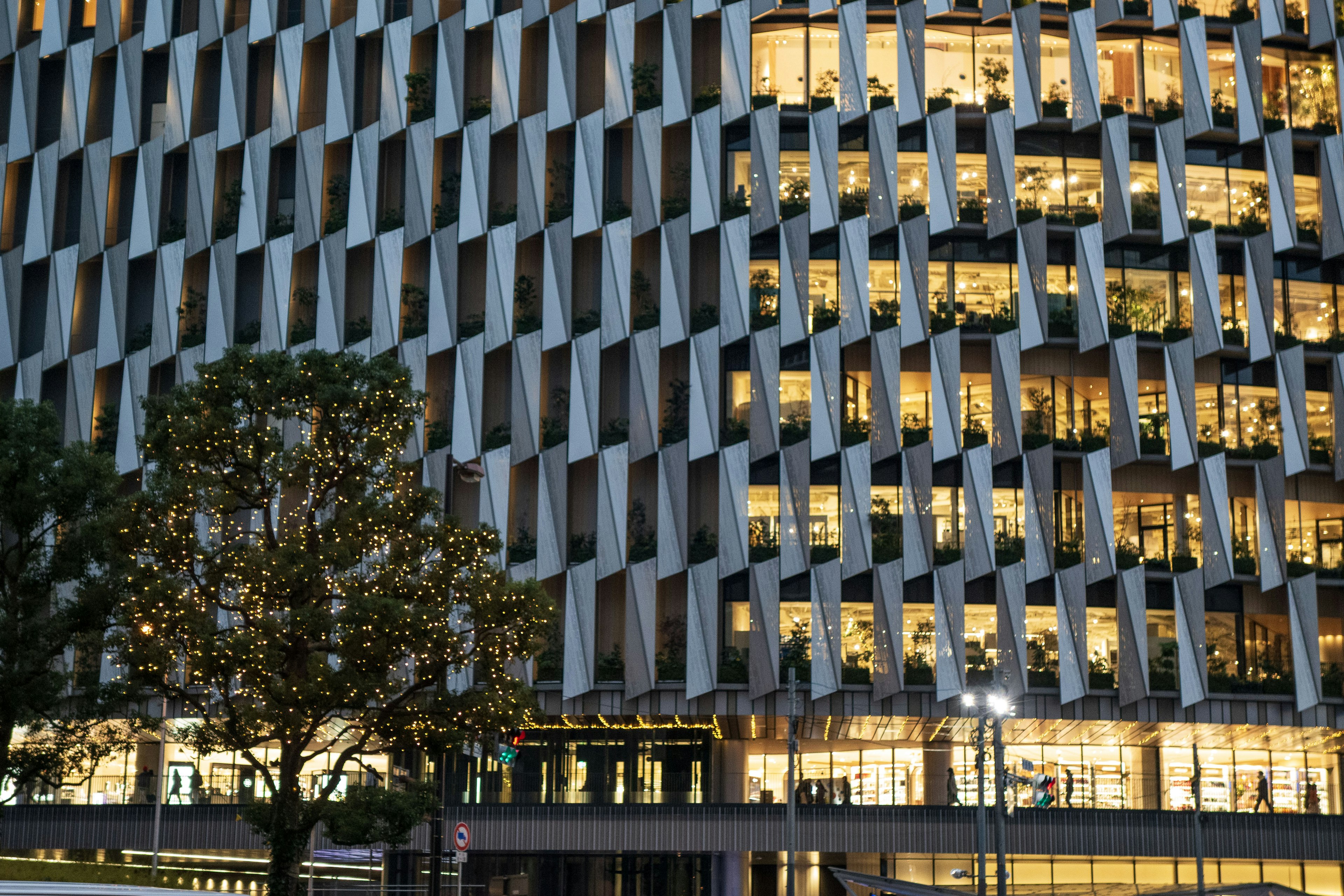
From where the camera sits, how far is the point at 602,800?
5350 centimetres

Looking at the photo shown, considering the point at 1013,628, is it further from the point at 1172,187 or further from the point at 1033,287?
the point at 1172,187

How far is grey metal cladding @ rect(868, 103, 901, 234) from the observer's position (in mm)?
55281

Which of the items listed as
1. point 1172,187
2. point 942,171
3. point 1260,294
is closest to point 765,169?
point 942,171

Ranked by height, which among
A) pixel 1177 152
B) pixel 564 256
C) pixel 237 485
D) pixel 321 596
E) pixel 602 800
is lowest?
pixel 602 800

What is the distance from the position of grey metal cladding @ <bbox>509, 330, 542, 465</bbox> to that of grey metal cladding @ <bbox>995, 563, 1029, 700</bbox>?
1585 cm

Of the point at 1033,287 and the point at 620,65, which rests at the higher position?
the point at 620,65

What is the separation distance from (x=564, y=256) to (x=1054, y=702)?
71.7 feet

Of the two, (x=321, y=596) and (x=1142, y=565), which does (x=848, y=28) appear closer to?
(x=1142, y=565)

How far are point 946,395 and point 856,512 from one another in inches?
195

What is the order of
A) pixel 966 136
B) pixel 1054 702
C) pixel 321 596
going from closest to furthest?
pixel 321 596 → pixel 1054 702 → pixel 966 136

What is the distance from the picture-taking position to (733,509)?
175 feet

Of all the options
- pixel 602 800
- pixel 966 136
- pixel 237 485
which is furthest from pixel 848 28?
pixel 237 485

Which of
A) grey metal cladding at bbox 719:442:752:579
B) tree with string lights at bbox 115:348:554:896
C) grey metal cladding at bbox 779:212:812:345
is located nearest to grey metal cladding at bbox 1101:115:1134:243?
grey metal cladding at bbox 779:212:812:345

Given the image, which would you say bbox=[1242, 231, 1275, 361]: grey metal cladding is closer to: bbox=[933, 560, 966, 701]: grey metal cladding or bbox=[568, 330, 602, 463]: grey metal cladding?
bbox=[933, 560, 966, 701]: grey metal cladding
